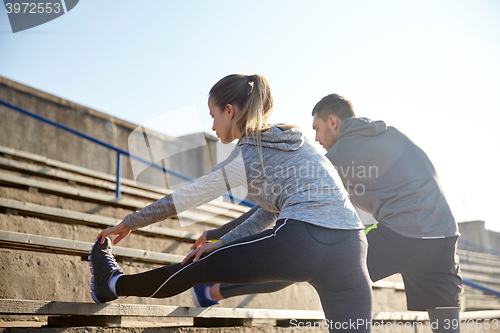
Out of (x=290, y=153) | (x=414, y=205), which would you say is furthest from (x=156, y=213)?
(x=414, y=205)

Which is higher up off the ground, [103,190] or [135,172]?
[135,172]

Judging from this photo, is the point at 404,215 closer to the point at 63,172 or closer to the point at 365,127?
the point at 365,127

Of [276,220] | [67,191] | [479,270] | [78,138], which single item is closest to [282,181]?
[276,220]

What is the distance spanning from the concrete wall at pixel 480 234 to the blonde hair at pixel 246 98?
1162 cm

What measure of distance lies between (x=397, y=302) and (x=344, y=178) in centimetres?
236

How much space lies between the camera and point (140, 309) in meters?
1.84

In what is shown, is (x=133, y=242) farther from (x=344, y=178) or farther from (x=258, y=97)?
(x=258, y=97)

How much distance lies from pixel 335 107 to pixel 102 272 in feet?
4.85

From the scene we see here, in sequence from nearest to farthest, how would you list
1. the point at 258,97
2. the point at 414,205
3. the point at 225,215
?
1. the point at 258,97
2. the point at 414,205
3. the point at 225,215

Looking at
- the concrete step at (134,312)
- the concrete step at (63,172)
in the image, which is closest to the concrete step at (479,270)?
the concrete step at (63,172)

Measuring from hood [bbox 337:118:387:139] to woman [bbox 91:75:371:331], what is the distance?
32.3 inches

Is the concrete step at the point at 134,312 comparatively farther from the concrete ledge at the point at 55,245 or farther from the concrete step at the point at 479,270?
the concrete step at the point at 479,270

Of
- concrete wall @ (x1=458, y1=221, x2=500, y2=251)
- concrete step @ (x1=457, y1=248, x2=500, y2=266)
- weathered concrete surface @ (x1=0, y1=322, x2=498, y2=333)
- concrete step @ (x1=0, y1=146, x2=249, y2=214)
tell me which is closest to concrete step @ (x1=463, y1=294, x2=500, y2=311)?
concrete step @ (x1=457, y1=248, x2=500, y2=266)

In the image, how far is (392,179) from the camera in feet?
7.11
